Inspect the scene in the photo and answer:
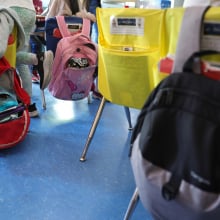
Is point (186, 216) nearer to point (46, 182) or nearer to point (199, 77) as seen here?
point (199, 77)

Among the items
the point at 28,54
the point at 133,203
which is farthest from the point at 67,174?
the point at 28,54

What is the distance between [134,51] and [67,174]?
63cm

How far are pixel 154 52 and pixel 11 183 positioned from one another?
0.78 m

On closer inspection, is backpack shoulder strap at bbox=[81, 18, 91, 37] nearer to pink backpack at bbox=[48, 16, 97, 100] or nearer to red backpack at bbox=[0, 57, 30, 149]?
pink backpack at bbox=[48, 16, 97, 100]

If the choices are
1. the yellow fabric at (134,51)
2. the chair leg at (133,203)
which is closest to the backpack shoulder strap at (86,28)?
the yellow fabric at (134,51)

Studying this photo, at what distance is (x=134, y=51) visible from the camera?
0.91 metres

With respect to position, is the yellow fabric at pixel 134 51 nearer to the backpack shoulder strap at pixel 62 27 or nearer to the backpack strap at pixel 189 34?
the backpack strap at pixel 189 34

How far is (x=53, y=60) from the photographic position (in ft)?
5.59

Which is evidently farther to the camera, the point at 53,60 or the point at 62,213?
the point at 53,60

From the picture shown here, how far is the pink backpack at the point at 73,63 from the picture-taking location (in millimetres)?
1649

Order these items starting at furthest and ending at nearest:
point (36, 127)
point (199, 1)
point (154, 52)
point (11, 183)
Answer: point (36, 127) → point (11, 183) → point (199, 1) → point (154, 52)

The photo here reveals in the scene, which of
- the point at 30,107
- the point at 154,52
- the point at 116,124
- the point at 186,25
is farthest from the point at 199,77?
the point at 30,107

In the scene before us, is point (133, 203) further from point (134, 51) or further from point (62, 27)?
point (62, 27)

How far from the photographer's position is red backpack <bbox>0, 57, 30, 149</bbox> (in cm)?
137
